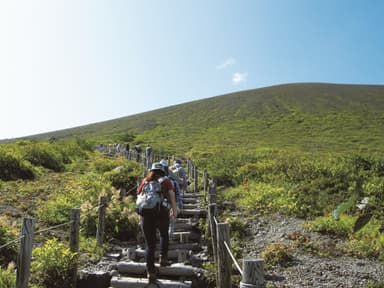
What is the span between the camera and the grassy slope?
43156 mm

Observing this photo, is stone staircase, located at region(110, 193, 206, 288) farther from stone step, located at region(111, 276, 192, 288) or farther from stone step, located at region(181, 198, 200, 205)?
stone step, located at region(181, 198, 200, 205)

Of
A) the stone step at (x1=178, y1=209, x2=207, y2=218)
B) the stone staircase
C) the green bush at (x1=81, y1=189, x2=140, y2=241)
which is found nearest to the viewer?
the stone staircase

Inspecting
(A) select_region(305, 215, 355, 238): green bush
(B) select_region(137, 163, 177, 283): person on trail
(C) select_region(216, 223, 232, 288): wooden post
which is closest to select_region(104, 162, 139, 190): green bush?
(A) select_region(305, 215, 355, 238): green bush

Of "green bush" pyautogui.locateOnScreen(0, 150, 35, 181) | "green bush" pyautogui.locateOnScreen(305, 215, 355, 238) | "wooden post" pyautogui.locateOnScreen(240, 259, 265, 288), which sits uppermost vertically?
"green bush" pyautogui.locateOnScreen(0, 150, 35, 181)

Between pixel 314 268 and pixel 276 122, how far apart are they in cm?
5326

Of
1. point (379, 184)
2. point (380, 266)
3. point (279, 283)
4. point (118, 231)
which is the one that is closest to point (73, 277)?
point (118, 231)

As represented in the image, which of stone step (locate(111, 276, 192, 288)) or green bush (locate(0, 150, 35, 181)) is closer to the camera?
stone step (locate(111, 276, 192, 288))

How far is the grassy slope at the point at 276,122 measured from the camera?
4316 cm

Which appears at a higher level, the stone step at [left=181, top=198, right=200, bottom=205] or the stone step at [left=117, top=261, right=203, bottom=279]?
the stone step at [left=181, top=198, right=200, bottom=205]

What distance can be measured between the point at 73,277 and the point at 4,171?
Answer: 1213 centimetres

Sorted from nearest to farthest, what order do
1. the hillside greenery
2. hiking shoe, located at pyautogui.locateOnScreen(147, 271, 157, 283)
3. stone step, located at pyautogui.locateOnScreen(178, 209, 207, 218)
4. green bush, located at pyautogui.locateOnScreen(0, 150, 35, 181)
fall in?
hiking shoe, located at pyautogui.locateOnScreen(147, 271, 157, 283) → the hillside greenery → stone step, located at pyautogui.locateOnScreen(178, 209, 207, 218) → green bush, located at pyautogui.locateOnScreen(0, 150, 35, 181)

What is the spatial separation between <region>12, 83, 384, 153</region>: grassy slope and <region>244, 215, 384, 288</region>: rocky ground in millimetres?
26696

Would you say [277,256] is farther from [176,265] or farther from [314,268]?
[176,265]

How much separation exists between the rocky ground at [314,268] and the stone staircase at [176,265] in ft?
4.94
